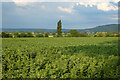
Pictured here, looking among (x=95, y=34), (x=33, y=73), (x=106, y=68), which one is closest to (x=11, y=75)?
(x=33, y=73)

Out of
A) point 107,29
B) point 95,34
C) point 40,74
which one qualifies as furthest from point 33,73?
point 107,29

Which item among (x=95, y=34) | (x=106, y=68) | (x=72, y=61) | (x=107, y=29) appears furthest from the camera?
(x=107, y=29)

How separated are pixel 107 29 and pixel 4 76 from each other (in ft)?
74.4

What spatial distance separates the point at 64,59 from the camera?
449 cm

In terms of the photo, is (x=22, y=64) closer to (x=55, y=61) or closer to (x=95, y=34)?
(x=55, y=61)

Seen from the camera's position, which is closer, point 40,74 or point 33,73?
point 40,74

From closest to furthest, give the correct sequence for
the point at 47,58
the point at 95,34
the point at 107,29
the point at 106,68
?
the point at 106,68 → the point at 47,58 → the point at 95,34 → the point at 107,29

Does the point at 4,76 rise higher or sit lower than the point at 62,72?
lower

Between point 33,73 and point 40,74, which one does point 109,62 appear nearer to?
point 40,74

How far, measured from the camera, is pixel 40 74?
429cm

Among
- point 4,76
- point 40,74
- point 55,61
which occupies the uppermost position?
point 55,61

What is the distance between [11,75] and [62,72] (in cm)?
201

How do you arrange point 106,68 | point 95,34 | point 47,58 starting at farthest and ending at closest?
point 95,34 → point 47,58 → point 106,68

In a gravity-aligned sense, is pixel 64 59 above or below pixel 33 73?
above
